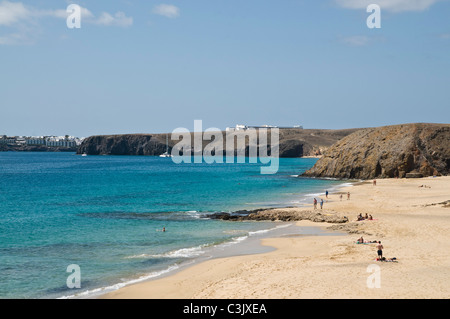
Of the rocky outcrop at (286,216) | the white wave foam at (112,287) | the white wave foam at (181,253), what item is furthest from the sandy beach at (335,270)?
the rocky outcrop at (286,216)

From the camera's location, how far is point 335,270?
22.4 metres

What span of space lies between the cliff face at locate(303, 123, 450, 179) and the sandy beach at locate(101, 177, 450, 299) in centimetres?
4662

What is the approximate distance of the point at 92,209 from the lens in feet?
172

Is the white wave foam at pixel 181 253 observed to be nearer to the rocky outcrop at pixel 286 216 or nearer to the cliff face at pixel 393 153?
the rocky outcrop at pixel 286 216

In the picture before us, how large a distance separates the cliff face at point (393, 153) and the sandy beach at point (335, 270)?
46.6m

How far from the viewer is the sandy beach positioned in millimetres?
18984

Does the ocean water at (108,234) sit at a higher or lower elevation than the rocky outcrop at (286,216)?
lower

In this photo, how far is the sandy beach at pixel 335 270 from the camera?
19.0 meters

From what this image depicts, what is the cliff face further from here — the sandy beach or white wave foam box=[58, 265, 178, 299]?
white wave foam box=[58, 265, 178, 299]

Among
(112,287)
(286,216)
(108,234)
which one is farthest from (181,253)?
(286,216)

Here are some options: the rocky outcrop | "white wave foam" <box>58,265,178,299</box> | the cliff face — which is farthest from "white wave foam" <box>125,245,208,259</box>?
the cliff face

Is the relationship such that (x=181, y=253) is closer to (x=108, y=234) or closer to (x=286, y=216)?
(x=108, y=234)

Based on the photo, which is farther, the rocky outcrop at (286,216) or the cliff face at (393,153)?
the cliff face at (393,153)
